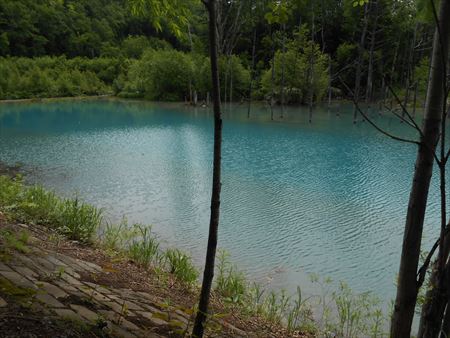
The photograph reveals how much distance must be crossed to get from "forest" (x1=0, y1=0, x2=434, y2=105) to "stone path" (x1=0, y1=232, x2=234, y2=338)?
19348 mm

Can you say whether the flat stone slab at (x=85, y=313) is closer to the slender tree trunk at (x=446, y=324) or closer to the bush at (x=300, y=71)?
the slender tree trunk at (x=446, y=324)

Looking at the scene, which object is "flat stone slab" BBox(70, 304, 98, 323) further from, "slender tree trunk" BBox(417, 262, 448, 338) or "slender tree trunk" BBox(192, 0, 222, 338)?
"slender tree trunk" BBox(417, 262, 448, 338)

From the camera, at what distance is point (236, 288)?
16.2ft

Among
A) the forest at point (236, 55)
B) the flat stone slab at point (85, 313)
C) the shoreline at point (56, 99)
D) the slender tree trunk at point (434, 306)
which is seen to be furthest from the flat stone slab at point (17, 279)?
the shoreline at point (56, 99)

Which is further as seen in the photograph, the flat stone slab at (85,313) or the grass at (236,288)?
the grass at (236,288)

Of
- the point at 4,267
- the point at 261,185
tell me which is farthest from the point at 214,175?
the point at 261,185

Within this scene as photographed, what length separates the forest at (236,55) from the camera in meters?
28.5

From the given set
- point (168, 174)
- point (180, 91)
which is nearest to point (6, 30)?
point (180, 91)

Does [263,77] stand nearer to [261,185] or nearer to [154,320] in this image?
[261,185]

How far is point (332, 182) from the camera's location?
1224 cm

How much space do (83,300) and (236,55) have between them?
39.5 meters

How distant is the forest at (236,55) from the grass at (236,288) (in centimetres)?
1683

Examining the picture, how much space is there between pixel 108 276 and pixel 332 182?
9404mm

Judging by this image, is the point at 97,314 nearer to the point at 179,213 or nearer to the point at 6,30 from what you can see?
the point at 179,213
